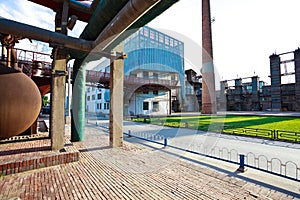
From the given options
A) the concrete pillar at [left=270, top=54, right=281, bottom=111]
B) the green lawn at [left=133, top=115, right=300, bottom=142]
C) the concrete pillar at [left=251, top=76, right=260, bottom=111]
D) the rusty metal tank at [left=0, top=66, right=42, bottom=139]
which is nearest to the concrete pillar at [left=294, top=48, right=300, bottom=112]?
the concrete pillar at [left=270, top=54, right=281, bottom=111]

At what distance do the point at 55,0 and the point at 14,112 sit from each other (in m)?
6.72

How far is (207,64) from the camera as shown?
32.1m

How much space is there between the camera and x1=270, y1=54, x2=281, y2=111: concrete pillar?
42500mm

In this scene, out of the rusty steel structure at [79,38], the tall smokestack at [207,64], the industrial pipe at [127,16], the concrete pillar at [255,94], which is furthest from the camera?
the concrete pillar at [255,94]

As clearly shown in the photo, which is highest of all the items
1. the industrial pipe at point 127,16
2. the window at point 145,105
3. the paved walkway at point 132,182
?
the industrial pipe at point 127,16

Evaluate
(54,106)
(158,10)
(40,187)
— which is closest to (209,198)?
(40,187)

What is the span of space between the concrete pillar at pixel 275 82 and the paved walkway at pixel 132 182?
154ft

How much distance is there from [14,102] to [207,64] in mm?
32276

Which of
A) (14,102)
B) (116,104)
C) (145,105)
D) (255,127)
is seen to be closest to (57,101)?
(116,104)

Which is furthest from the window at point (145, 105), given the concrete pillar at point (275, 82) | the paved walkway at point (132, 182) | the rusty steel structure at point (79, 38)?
the concrete pillar at point (275, 82)

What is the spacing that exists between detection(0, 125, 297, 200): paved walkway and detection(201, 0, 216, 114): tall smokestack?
26.7 metres

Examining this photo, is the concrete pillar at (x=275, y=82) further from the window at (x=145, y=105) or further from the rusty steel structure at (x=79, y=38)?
the rusty steel structure at (x=79, y=38)

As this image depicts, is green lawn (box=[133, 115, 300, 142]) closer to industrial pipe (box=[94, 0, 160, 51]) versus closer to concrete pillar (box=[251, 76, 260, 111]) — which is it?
industrial pipe (box=[94, 0, 160, 51])

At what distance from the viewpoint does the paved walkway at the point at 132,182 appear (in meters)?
4.20
